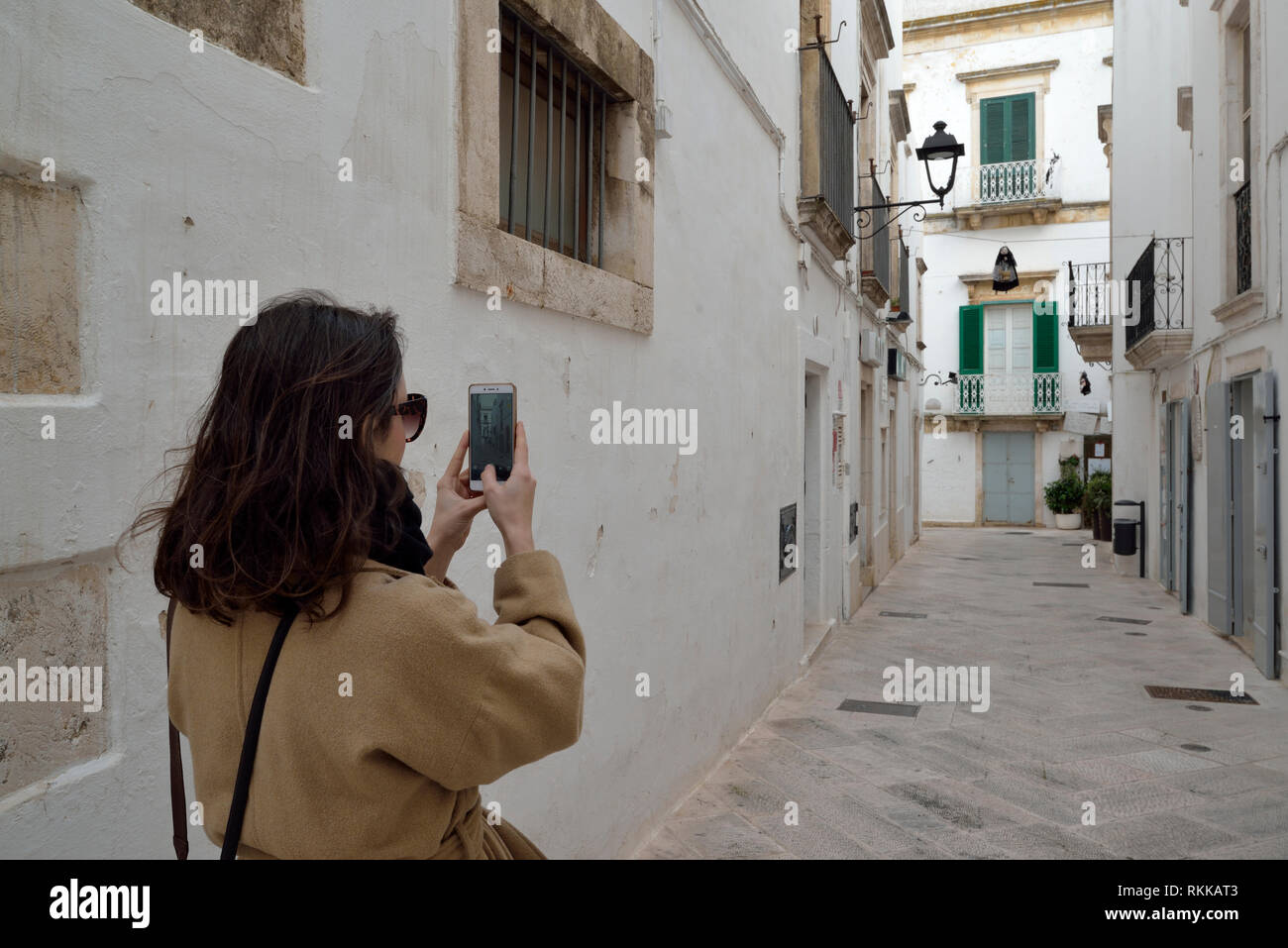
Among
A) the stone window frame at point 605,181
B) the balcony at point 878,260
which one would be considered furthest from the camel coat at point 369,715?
the balcony at point 878,260

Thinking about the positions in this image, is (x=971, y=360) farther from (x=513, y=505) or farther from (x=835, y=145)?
(x=513, y=505)

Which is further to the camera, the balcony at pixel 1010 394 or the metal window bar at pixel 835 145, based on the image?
the balcony at pixel 1010 394

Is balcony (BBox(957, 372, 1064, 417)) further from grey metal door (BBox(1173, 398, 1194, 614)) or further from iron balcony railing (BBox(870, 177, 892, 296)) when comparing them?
grey metal door (BBox(1173, 398, 1194, 614))

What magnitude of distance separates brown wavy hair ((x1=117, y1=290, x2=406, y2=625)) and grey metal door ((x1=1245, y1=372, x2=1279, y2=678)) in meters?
8.07

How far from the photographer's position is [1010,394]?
2309 cm

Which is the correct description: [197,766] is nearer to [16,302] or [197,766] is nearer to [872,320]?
[16,302]

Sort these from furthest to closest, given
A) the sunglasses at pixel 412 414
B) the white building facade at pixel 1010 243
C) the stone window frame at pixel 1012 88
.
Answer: the stone window frame at pixel 1012 88
the white building facade at pixel 1010 243
the sunglasses at pixel 412 414

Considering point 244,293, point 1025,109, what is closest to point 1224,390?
point 244,293

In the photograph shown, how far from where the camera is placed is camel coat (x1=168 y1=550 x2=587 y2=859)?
48.5 inches

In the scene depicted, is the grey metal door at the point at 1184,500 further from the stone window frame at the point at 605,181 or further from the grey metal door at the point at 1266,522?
the stone window frame at the point at 605,181

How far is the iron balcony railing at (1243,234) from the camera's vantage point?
8.62m

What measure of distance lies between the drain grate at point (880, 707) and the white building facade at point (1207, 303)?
3.15 meters

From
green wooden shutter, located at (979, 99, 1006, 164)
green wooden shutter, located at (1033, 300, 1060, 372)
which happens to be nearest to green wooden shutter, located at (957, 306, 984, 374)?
green wooden shutter, located at (1033, 300, 1060, 372)

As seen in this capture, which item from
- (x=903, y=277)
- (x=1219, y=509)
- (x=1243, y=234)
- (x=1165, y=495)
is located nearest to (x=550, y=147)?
(x=1243, y=234)
